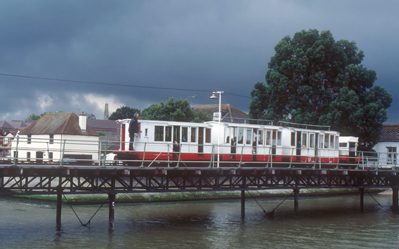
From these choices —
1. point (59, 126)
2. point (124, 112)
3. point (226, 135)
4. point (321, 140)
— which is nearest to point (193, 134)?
point (226, 135)

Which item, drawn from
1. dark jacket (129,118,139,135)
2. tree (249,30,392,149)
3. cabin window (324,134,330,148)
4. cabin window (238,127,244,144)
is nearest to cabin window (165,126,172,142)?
dark jacket (129,118,139,135)

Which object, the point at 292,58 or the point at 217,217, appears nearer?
the point at 217,217

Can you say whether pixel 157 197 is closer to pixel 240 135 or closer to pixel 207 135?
pixel 207 135

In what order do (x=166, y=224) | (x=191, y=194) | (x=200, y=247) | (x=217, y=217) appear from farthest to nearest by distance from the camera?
(x=191, y=194)
(x=217, y=217)
(x=166, y=224)
(x=200, y=247)

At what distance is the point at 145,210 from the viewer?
39.1 metres

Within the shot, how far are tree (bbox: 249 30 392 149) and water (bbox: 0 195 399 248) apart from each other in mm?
12837

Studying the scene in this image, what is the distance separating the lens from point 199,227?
101ft

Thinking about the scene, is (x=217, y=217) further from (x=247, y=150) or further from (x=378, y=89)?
(x=378, y=89)

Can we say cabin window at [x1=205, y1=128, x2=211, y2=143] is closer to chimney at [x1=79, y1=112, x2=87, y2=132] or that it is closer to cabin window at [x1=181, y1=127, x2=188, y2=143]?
cabin window at [x1=181, y1=127, x2=188, y2=143]

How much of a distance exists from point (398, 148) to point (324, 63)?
69.0 ft

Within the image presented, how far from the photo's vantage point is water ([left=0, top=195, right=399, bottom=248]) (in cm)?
2533

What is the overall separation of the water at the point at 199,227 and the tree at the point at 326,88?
12.8 m

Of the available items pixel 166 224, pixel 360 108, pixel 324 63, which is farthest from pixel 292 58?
pixel 166 224

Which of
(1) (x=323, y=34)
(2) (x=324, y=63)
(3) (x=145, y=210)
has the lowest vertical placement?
(3) (x=145, y=210)
